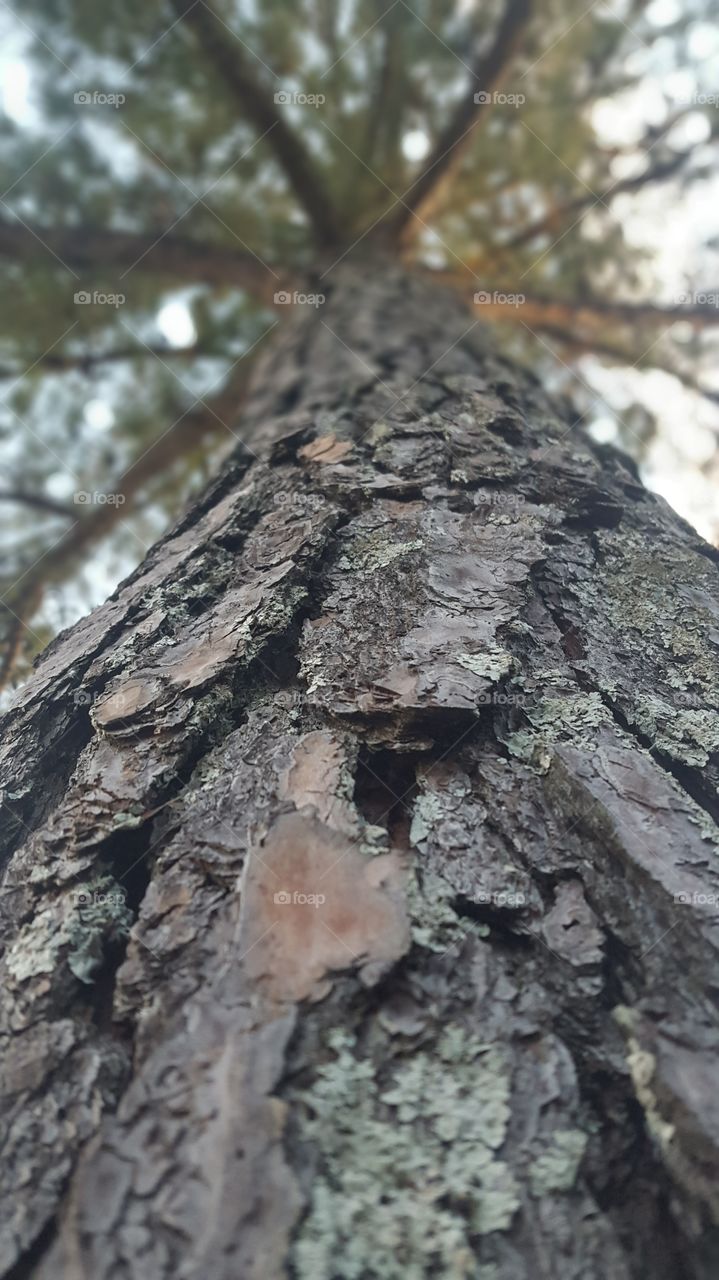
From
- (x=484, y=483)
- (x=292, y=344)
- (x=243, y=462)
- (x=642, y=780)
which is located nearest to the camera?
(x=642, y=780)

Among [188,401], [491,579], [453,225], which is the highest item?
[453,225]

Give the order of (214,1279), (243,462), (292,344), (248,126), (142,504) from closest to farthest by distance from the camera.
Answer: (214,1279) → (243,462) → (292,344) → (248,126) → (142,504)

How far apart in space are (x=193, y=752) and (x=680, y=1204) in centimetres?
68

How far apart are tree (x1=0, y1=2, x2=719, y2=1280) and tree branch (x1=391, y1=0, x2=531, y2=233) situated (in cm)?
306

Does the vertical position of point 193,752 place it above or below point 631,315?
below

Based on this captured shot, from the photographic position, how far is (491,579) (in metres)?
1.16

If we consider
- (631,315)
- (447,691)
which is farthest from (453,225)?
(447,691)

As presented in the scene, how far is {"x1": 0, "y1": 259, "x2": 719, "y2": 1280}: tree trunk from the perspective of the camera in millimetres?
612

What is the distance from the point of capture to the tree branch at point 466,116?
3330mm

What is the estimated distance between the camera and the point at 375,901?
2.62 ft

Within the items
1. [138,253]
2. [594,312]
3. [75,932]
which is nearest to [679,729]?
[75,932]

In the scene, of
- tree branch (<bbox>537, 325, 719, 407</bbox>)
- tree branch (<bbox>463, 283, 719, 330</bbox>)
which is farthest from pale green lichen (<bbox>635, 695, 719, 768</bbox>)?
tree branch (<bbox>463, 283, 719, 330</bbox>)

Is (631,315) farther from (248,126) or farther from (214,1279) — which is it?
(214,1279)

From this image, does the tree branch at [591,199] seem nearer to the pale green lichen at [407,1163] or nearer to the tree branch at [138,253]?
the tree branch at [138,253]
